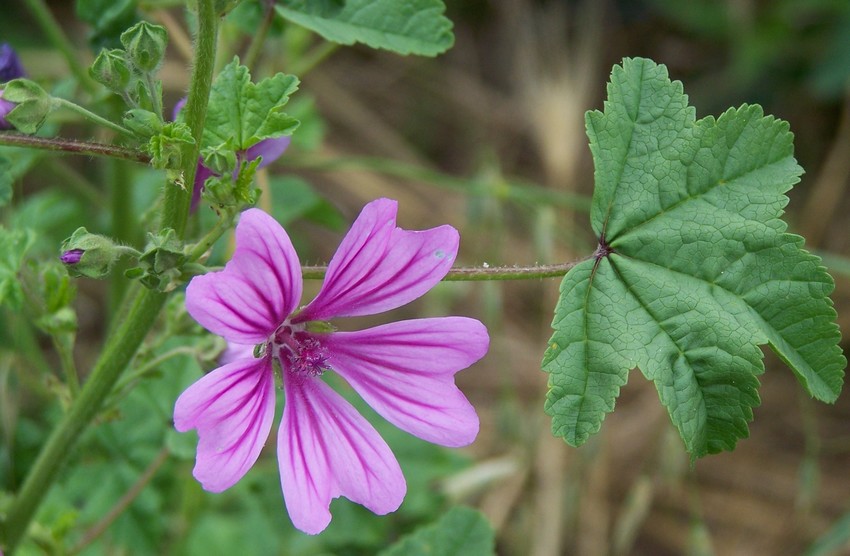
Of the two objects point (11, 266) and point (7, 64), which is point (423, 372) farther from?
point (7, 64)

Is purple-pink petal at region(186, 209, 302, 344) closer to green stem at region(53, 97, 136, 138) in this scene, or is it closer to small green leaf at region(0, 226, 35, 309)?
green stem at region(53, 97, 136, 138)

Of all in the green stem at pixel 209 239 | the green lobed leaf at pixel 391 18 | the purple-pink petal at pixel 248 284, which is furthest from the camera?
the green lobed leaf at pixel 391 18

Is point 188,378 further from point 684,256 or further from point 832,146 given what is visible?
point 832,146

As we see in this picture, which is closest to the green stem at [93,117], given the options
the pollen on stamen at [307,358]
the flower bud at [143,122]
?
the flower bud at [143,122]

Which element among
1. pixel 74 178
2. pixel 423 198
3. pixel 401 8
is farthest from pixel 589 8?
pixel 401 8

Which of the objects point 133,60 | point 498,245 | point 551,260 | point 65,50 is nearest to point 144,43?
point 133,60

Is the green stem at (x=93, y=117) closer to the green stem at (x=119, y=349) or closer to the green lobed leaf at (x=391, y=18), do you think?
the green stem at (x=119, y=349)
